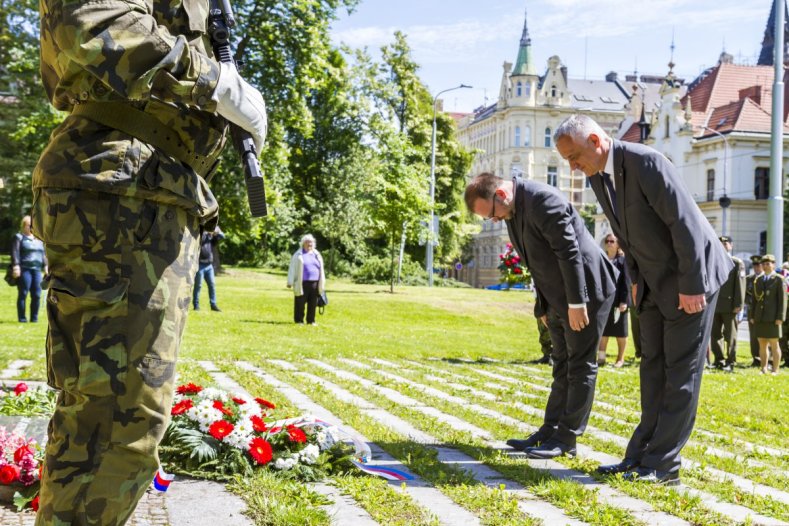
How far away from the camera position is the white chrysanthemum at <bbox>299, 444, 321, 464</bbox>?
5.56 m

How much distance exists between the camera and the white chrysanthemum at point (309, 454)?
18.2 feet

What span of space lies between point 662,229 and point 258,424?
2.77 metres

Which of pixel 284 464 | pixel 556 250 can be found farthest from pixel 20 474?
pixel 556 250

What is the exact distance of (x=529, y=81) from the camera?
11438 centimetres

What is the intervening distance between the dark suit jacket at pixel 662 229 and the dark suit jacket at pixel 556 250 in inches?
20.0

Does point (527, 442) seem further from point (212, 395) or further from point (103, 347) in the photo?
point (103, 347)

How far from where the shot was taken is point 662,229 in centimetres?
593

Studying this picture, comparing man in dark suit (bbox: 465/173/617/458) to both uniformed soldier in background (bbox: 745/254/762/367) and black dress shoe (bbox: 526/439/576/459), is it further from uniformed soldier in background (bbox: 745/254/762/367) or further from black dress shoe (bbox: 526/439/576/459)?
uniformed soldier in background (bbox: 745/254/762/367)

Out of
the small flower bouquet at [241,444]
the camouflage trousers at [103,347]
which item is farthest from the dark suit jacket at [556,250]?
the camouflage trousers at [103,347]

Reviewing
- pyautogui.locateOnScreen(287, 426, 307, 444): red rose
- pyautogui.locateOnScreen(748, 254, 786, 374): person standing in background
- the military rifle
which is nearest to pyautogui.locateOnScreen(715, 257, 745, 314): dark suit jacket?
pyautogui.locateOnScreen(748, 254, 786, 374): person standing in background

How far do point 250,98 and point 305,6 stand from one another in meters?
33.8

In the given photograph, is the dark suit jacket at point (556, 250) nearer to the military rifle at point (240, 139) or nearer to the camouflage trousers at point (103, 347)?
the military rifle at point (240, 139)

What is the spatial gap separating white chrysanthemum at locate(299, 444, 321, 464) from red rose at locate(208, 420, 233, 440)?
45 centimetres

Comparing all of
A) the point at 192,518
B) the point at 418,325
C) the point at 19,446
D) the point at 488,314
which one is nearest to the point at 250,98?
the point at 192,518
